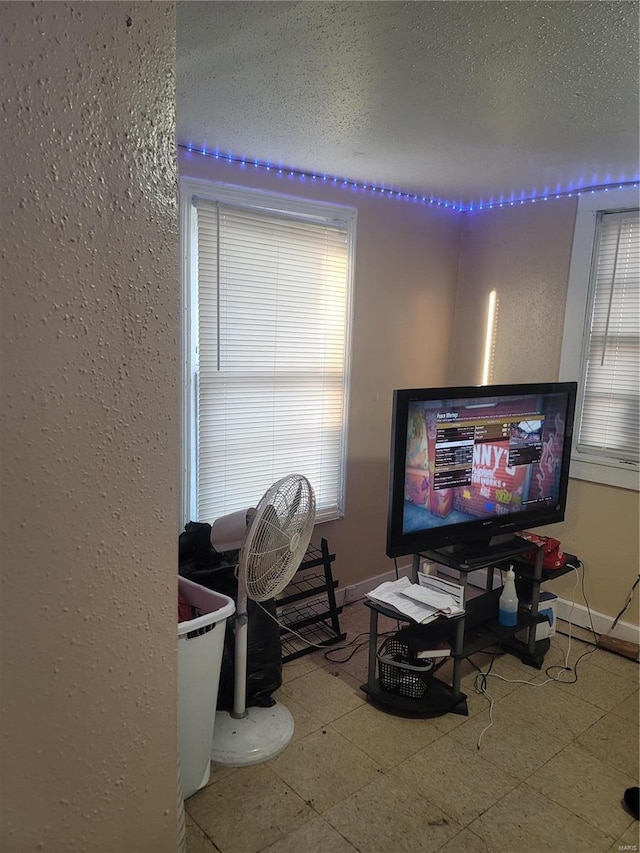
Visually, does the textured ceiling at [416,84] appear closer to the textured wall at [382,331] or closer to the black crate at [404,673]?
the textured wall at [382,331]

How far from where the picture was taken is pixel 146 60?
667 millimetres

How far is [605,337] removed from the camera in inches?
122

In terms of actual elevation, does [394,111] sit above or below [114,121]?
above

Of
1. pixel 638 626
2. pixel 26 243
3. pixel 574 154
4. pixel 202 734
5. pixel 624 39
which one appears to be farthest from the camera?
pixel 638 626

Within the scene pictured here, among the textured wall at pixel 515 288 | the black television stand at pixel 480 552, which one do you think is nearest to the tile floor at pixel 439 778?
the black television stand at pixel 480 552

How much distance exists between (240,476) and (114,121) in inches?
92.8

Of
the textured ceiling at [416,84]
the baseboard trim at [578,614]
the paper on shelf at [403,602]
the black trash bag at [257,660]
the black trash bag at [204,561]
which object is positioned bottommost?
the baseboard trim at [578,614]

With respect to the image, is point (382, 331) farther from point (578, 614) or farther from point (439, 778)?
point (439, 778)

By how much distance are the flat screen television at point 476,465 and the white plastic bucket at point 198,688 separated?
87 cm

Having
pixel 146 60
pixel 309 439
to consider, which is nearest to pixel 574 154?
pixel 309 439

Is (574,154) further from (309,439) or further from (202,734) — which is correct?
(202,734)

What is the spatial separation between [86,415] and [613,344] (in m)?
3.04

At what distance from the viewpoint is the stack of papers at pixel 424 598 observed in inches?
92.6

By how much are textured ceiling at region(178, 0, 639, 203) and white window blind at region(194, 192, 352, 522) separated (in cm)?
36
